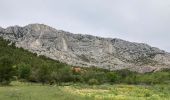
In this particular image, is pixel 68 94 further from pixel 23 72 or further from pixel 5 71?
pixel 23 72

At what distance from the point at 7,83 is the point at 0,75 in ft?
11.1

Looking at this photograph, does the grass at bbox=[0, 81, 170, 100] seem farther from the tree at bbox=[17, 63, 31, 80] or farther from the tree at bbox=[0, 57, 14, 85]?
the tree at bbox=[17, 63, 31, 80]

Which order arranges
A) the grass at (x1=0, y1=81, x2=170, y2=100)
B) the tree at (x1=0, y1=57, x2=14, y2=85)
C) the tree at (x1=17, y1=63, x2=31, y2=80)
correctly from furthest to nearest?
1. the tree at (x1=17, y1=63, x2=31, y2=80)
2. the tree at (x1=0, y1=57, x2=14, y2=85)
3. the grass at (x1=0, y1=81, x2=170, y2=100)

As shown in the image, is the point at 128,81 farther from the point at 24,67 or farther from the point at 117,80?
the point at 24,67

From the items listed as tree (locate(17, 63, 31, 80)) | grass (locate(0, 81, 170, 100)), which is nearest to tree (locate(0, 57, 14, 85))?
grass (locate(0, 81, 170, 100))

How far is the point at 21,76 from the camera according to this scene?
132000 mm

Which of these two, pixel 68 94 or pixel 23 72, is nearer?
pixel 68 94

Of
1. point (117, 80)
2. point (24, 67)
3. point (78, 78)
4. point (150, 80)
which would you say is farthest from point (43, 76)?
point (150, 80)

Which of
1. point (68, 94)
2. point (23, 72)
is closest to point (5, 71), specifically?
point (68, 94)

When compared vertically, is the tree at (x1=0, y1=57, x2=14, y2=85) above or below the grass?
above

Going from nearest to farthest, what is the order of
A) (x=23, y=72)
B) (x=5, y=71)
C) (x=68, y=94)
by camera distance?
(x=68, y=94) → (x=5, y=71) → (x=23, y=72)

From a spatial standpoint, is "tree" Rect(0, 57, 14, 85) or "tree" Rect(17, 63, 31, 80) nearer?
"tree" Rect(0, 57, 14, 85)

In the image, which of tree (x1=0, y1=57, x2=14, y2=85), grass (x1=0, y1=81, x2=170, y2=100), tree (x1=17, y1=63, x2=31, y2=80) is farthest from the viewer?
tree (x1=17, y1=63, x2=31, y2=80)

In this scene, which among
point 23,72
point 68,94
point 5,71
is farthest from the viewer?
point 23,72
